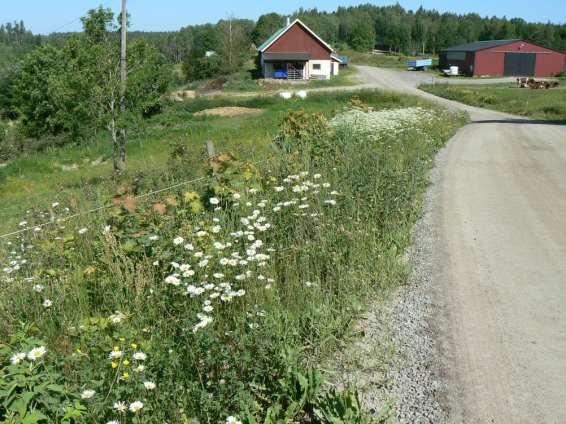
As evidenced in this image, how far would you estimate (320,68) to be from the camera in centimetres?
6394

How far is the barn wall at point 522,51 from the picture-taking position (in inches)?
2813

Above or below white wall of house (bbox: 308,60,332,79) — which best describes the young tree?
above

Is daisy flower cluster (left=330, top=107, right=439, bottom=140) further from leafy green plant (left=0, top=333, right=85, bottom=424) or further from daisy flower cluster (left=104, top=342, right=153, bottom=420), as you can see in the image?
leafy green plant (left=0, top=333, right=85, bottom=424)

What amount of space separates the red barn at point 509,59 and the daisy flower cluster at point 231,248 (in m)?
70.4

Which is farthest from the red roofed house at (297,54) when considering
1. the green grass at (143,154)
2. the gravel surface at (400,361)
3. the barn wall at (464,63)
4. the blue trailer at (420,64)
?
the gravel surface at (400,361)

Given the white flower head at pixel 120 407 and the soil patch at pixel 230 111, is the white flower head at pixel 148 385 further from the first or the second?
the soil patch at pixel 230 111

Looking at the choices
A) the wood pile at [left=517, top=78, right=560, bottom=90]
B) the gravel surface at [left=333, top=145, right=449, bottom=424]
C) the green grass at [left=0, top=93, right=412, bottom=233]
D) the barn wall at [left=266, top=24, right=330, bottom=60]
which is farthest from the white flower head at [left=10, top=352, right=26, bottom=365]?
the barn wall at [left=266, top=24, right=330, bottom=60]

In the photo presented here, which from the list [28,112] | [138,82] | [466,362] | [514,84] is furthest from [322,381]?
[514,84]

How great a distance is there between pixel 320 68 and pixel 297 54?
3.19 m

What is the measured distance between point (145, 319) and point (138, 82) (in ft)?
46.7

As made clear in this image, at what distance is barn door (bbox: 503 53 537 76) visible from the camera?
2862 inches

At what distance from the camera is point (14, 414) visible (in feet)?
10.4

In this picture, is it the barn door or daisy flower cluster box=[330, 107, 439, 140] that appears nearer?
daisy flower cluster box=[330, 107, 439, 140]

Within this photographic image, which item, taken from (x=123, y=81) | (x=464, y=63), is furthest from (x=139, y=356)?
(x=464, y=63)
